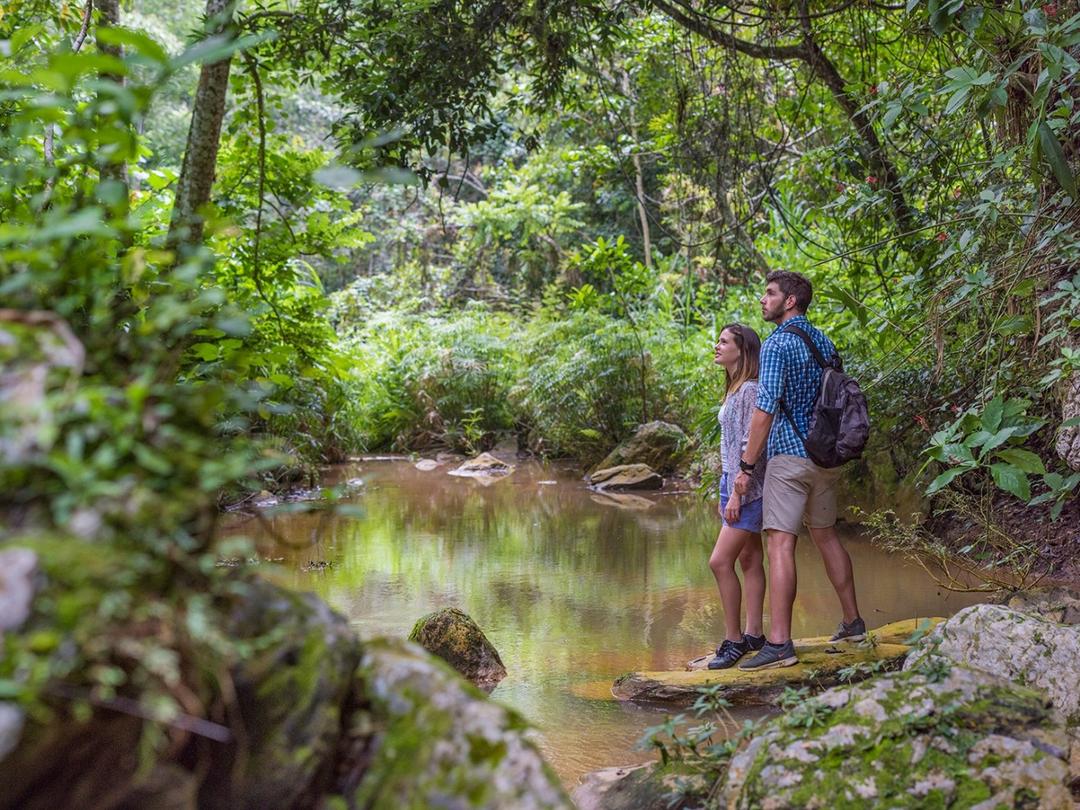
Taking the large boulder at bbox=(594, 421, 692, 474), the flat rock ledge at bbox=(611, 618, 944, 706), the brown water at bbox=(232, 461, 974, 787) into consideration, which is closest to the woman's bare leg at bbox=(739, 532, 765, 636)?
the flat rock ledge at bbox=(611, 618, 944, 706)

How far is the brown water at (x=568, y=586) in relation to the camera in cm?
442

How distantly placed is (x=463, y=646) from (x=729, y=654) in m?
1.34

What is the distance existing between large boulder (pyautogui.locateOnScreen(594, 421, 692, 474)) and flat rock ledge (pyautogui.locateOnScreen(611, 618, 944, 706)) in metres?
7.73

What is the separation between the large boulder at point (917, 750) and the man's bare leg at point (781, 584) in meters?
2.19

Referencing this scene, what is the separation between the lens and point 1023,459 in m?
3.73

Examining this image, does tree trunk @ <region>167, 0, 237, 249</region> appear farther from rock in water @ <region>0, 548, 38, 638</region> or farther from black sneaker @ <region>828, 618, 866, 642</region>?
rock in water @ <region>0, 548, 38, 638</region>

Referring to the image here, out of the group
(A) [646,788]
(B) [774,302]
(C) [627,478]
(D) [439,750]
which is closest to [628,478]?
(C) [627,478]

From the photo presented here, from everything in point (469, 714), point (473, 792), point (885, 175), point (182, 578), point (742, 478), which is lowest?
point (473, 792)

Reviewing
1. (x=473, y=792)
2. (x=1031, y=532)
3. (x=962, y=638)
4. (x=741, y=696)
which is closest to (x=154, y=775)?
(x=473, y=792)

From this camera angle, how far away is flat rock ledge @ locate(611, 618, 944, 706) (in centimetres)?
428

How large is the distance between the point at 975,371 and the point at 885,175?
5.58ft

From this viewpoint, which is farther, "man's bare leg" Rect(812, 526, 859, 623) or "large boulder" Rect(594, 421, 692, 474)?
"large boulder" Rect(594, 421, 692, 474)

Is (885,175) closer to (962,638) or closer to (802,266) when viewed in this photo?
(802,266)

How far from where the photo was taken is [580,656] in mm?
5086
